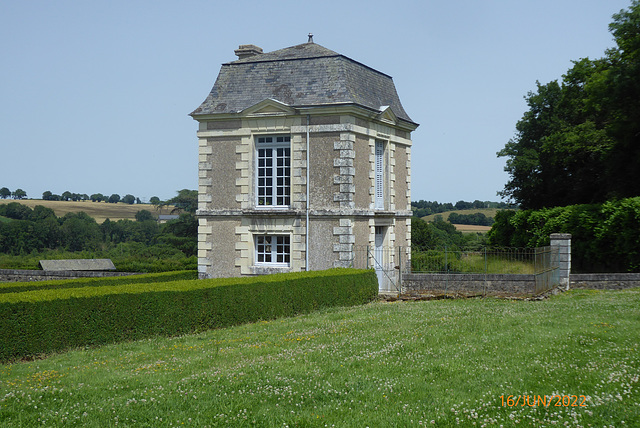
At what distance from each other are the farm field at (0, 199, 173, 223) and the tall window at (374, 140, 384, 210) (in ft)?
277

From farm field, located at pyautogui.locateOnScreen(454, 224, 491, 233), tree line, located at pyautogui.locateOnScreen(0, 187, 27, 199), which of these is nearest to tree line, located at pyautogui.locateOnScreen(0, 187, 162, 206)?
tree line, located at pyautogui.locateOnScreen(0, 187, 27, 199)

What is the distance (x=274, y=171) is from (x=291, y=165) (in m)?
0.81

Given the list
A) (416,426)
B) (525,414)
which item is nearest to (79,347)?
(416,426)

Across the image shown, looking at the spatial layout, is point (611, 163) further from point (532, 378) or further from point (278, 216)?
point (532, 378)

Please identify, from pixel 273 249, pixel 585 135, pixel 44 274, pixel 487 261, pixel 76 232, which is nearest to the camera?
pixel 487 261

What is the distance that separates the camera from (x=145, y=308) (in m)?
14.3

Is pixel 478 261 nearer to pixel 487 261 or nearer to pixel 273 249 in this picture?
pixel 487 261

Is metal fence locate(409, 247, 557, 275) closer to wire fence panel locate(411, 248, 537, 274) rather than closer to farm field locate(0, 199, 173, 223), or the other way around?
wire fence panel locate(411, 248, 537, 274)

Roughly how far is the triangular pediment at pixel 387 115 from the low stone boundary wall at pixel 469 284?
Answer: 20.6 feet

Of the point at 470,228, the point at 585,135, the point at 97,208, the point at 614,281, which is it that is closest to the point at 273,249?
the point at 614,281

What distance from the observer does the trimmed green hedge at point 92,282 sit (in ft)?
63.7

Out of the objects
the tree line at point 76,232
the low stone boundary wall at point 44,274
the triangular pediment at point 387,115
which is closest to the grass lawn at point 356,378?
the triangular pediment at point 387,115

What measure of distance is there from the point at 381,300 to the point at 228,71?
1101 centimetres

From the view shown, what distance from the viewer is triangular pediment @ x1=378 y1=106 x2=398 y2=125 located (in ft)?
77.1
